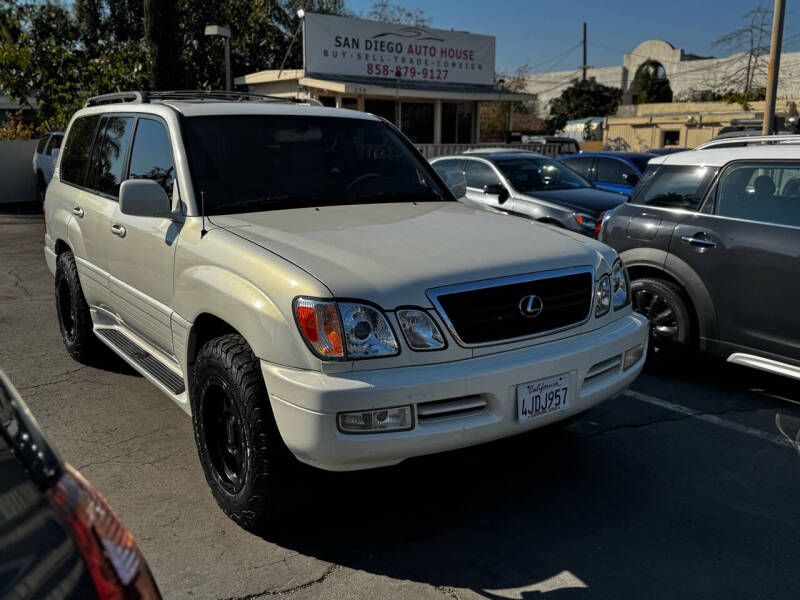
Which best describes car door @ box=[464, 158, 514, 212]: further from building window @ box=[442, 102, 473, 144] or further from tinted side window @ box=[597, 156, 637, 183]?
building window @ box=[442, 102, 473, 144]

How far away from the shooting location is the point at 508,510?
3535 millimetres

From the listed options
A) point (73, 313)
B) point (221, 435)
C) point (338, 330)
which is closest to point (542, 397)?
point (338, 330)

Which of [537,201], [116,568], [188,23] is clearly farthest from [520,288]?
[188,23]

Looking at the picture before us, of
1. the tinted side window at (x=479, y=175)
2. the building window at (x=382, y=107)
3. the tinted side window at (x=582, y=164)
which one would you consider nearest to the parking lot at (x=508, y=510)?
the tinted side window at (x=479, y=175)

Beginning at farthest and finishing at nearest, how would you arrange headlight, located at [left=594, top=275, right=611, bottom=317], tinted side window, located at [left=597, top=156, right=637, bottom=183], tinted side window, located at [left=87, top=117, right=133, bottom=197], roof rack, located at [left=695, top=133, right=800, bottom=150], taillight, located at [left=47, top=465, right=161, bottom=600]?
tinted side window, located at [left=597, top=156, right=637, bottom=183]
roof rack, located at [left=695, top=133, right=800, bottom=150]
tinted side window, located at [left=87, top=117, right=133, bottom=197]
headlight, located at [left=594, top=275, right=611, bottom=317]
taillight, located at [left=47, top=465, right=161, bottom=600]

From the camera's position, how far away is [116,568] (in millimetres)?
1356

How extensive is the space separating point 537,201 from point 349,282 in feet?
24.2

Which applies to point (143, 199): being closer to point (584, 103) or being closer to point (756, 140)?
point (756, 140)

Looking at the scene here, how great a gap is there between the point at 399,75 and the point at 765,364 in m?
19.7

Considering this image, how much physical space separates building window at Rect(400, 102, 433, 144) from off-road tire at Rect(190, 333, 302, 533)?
21.2 metres

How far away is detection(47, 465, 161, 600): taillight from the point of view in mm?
1314

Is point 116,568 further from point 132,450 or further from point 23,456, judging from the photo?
point 132,450

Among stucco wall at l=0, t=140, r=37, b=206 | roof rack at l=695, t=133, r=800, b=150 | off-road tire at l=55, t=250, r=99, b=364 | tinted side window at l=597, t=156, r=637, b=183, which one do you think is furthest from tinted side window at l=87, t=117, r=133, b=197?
stucco wall at l=0, t=140, r=37, b=206

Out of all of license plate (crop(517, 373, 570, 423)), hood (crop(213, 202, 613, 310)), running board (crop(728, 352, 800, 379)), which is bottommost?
running board (crop(728, 352, 800, 379))
